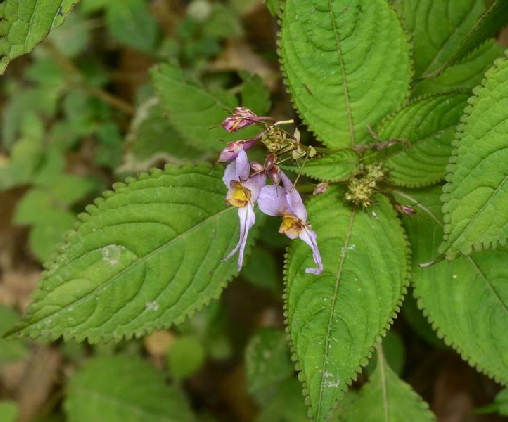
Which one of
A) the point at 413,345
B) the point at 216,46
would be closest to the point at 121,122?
the point at 216,46

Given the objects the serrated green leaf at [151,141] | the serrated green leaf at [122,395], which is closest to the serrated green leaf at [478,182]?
the serrated green leaf at [151,141]

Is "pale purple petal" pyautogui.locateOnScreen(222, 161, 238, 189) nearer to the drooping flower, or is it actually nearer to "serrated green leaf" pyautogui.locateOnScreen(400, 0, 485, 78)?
the drooping flower

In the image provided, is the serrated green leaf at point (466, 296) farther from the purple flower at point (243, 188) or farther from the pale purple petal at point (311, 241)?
the purple flower at point (243, 188)

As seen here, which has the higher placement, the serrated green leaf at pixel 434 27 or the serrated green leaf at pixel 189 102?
the serrated green leaf at pixel 434 27

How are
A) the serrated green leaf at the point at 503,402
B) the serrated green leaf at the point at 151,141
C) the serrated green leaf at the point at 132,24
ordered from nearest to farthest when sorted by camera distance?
the serrated green leaf at the point at 503,402
the serrated green leaf at the point at 151,141
the serrated green leaf at the point at 132,24

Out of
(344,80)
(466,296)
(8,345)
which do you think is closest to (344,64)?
(344,80)

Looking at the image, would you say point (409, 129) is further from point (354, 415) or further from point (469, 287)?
point (354, 415)

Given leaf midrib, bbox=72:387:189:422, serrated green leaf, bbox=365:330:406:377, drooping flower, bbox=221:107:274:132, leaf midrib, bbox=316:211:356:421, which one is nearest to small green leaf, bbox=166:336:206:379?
leaf midrib, bbox=72:387:189:422
